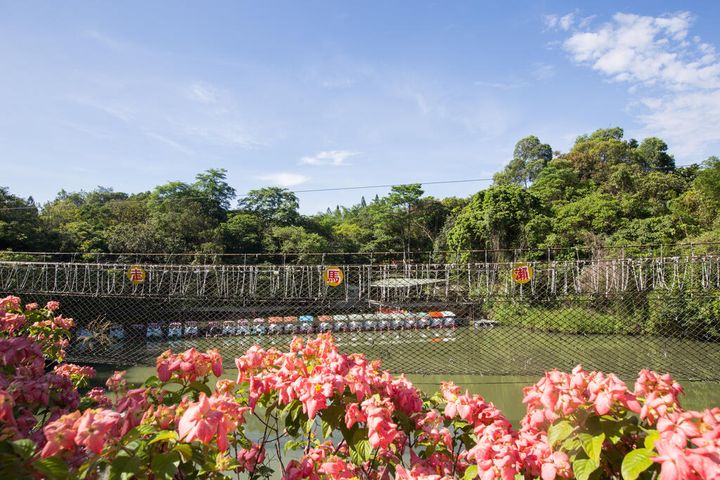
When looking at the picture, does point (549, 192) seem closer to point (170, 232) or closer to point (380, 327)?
point (380, 327)

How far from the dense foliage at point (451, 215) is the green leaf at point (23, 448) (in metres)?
10.5

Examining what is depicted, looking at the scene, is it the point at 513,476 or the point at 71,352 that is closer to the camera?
the point at 513,476

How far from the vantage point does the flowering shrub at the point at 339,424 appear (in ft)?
1.72

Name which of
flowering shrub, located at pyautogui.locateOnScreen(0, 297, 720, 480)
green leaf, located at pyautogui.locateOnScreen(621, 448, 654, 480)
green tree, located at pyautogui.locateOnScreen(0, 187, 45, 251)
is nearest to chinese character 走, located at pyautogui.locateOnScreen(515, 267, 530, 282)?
flowering shrub, located at pyautogui.locateOnScreen(0, 297, 720, 480)

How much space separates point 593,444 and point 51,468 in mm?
675

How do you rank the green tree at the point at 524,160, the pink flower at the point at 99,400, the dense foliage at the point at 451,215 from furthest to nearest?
1. the green tree at the point at 524,160
2. the dense foliage at the point at 451,215
3. the pink flower at the point at 99,400

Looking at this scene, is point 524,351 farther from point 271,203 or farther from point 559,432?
point 271,203

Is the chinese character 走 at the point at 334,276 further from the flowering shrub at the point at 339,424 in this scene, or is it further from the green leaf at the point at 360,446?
the green leaf at the point at 360,446

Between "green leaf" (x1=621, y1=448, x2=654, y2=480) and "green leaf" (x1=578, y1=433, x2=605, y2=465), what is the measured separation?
0.04 meters

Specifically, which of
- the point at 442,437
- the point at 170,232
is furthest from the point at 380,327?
the point at 442,437

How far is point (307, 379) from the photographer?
806mm

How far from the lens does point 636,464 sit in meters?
0.55

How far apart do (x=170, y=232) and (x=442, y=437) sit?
44.5ft

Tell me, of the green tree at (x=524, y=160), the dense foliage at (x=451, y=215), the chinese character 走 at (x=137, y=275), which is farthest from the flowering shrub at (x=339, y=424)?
the green tree at (x=524, y=160)
